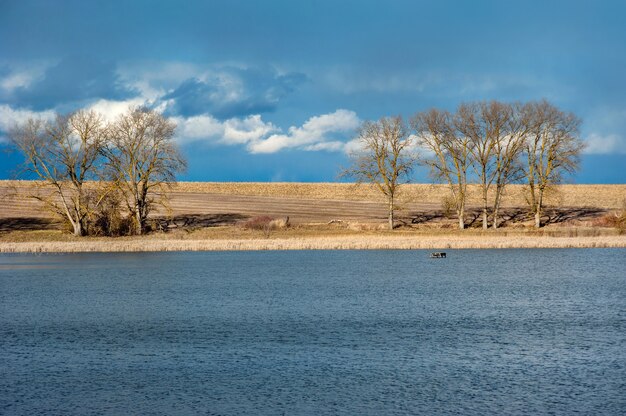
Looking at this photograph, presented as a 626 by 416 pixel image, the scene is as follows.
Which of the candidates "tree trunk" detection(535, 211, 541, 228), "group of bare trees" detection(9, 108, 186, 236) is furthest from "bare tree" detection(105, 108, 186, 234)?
"tree trunk" detection(535, 211, 541, 228)

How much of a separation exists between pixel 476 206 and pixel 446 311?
240 ft

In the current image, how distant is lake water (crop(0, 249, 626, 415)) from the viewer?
16484 millimetres

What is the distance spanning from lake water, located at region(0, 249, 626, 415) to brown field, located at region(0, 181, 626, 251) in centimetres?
2048

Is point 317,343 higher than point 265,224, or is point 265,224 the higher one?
point 265,224

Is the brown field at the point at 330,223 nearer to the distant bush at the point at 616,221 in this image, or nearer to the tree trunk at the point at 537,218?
the distant bush at the point at 616,221

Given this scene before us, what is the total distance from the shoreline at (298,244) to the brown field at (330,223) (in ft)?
0.31

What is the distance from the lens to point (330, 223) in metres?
Result: 81.6

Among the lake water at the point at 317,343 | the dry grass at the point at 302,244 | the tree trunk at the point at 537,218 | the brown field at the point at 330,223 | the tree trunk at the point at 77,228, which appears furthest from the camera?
the tree trunk at the point at 537,218

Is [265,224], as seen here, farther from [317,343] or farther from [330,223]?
[317,343]

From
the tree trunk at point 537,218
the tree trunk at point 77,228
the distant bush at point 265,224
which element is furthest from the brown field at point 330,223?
the distant bush at point 265,224

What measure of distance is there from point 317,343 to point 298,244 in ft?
135

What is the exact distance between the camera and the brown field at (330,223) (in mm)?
64062

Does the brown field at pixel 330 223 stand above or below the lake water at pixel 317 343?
above

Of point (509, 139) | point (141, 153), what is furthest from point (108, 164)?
point (509, 139)
